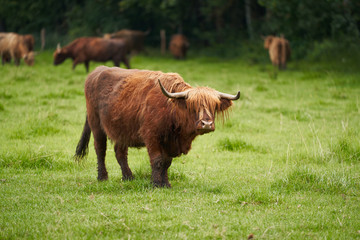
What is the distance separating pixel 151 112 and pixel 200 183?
119 cm

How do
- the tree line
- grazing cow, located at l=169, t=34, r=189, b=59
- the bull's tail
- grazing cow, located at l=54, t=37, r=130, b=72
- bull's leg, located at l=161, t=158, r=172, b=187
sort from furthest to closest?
grazing cow, located at l=169, t=34, r=189, b=59, the tree line, grazing cow, located at l=54, t=37, r=130, b=72, the bull's tail, bull's leg, located at l=161, t=158, r=172, b=187

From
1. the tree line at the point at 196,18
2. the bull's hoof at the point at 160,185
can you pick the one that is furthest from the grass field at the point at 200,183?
the tree line at the point at 196,18

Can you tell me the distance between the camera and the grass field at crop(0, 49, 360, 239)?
4.66 metres

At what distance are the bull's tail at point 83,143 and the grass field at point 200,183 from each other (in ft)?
0.70

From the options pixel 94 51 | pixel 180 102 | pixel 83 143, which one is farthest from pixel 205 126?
pixel 94 51

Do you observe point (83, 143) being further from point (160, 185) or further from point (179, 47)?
point (179, 47)

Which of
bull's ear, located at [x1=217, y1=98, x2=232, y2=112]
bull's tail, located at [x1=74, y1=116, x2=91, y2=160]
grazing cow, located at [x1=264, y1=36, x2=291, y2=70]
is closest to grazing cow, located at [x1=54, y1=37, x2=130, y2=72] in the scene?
grazing cow, located at [x1=264, y1=36, x2=291, y2=70]

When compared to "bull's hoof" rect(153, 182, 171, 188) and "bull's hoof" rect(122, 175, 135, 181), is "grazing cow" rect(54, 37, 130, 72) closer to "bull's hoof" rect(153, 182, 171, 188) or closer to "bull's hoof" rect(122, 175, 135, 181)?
"bull's hoof" rect(122, 175, 135, 181)

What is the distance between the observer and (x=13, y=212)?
5.05m

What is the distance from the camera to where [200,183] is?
20.8 ft

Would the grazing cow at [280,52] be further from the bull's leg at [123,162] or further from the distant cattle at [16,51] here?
the bull's leg at [123,162]

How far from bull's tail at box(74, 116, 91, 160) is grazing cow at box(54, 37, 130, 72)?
1419 cm

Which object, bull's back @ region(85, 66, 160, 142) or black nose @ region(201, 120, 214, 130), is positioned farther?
bull's back @ region(85, 66, 160, 142)

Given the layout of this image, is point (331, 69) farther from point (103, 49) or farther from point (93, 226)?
point (93, 226)
